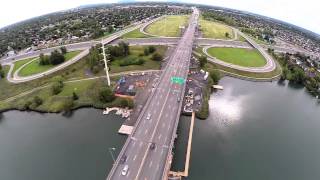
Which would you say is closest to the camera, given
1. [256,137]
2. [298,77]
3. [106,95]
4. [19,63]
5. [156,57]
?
[256,137]

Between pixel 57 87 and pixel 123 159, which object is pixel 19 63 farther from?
pixel 123 159

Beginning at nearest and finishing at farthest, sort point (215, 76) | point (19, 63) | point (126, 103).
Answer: point (126, 103) → point (215, 76) → point (19, 63)

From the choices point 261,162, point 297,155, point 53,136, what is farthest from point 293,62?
point 53,136

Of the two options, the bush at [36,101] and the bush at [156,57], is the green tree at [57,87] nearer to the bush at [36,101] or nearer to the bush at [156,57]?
the bush at [36,101]

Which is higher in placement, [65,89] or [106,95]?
[106,95]

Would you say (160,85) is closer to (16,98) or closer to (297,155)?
(297,155)

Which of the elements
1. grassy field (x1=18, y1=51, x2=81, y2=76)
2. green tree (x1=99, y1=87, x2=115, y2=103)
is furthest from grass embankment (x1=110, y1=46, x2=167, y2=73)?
grassy field (x1=18, y1=51, x2=81, y2=76)

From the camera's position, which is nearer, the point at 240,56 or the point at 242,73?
the point at 242,73

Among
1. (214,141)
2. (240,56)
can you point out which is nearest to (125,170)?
(214,141)
